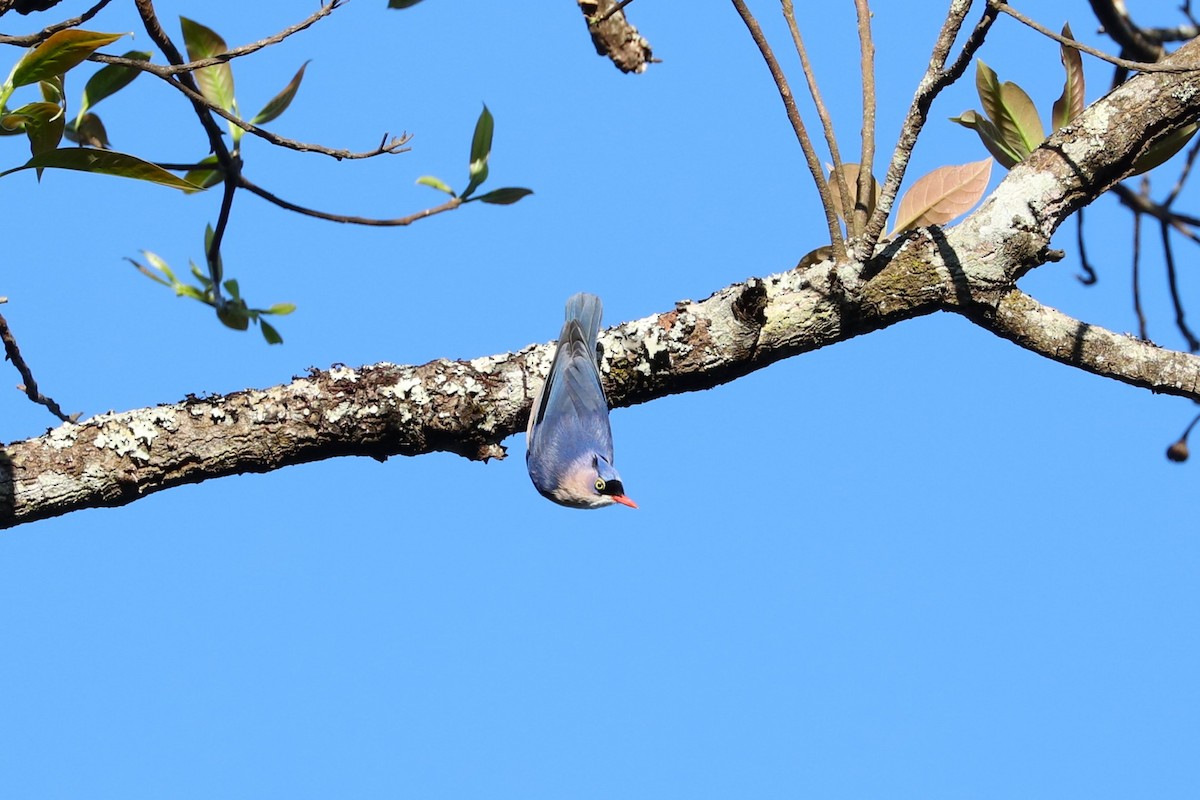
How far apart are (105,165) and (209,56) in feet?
3.10

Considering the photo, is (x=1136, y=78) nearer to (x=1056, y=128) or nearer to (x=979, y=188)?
(x=1056, y=128)

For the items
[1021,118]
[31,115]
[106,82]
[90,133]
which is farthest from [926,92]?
[90,133]

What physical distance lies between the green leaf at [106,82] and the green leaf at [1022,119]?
8.56 ft

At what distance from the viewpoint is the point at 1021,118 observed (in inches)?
129

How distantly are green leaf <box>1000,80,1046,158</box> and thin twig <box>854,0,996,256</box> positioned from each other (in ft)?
2.14

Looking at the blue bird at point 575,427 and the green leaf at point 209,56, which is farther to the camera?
the green leaf at point 209,56

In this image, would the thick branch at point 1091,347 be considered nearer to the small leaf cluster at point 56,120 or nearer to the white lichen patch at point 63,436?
the small leaf cluster at point 56,120

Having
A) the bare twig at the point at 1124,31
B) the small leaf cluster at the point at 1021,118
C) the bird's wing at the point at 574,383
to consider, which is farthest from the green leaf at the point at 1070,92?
the bird's wing at the point at 574,383

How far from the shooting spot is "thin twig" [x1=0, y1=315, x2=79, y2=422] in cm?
292

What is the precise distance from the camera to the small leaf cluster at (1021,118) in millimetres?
3156

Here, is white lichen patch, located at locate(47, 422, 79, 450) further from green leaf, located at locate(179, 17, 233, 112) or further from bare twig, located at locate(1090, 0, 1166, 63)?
bare twig, located at locate(1090, 0, 1166, 63)

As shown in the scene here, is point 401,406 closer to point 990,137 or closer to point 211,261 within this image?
point 211,261

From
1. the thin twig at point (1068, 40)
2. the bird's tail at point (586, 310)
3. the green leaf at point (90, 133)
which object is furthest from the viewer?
the bird's tail at point (586, 310)

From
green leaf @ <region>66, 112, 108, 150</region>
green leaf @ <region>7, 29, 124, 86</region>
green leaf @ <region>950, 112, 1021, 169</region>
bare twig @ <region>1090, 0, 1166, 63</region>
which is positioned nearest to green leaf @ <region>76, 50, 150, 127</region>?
green leaf @ <region>66, 112, 108, 150</region>
